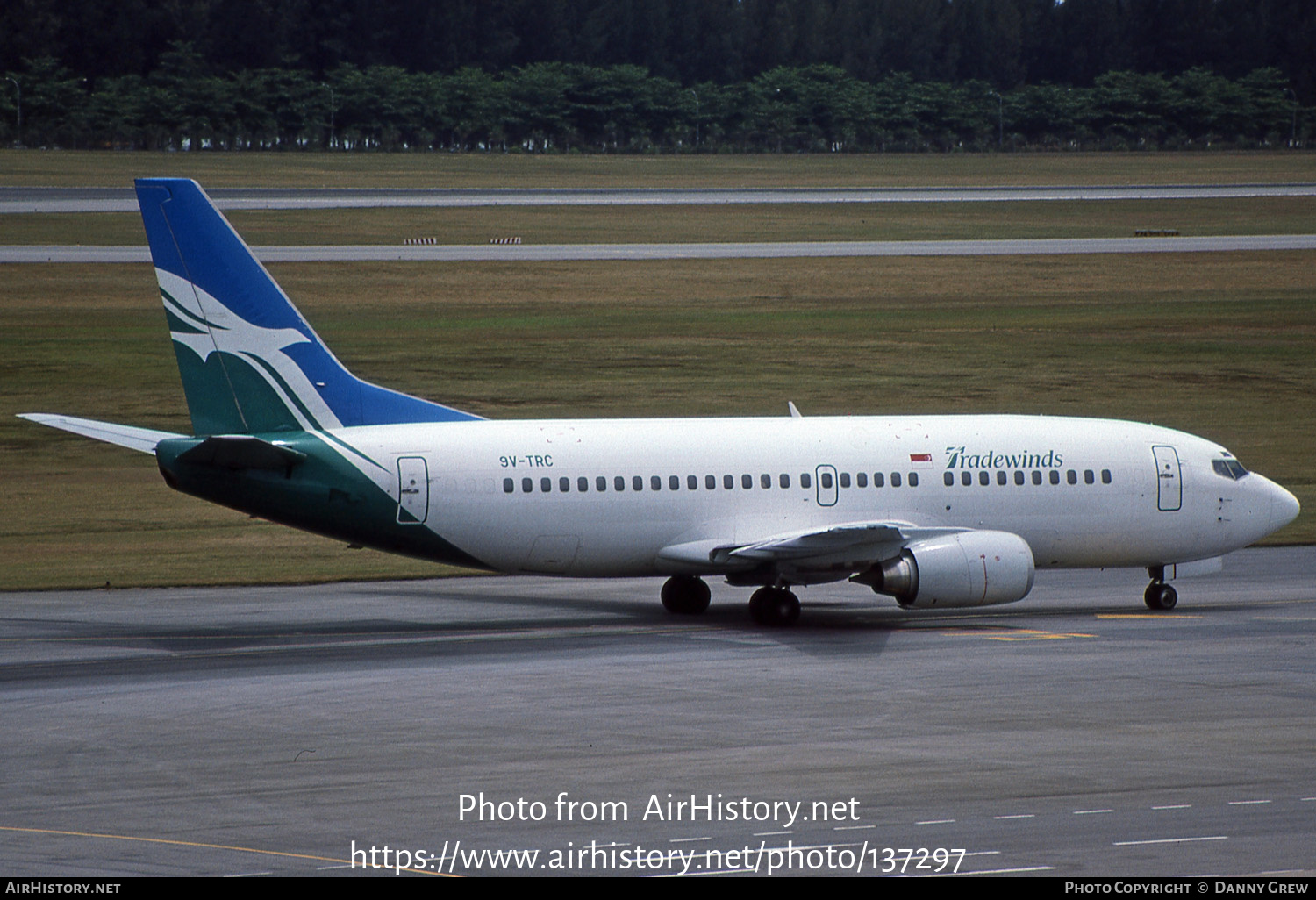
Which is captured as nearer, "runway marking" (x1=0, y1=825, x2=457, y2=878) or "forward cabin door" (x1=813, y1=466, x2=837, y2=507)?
"runway marking" (x1=0, y1=825, x2=457, y2=878)

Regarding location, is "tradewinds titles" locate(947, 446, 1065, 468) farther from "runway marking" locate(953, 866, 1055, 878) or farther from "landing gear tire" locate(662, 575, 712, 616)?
"runway marking" locate(953, 866, 1055, 878)

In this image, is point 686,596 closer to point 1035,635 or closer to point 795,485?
point 795,485

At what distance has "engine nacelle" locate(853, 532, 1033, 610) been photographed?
36844 mm

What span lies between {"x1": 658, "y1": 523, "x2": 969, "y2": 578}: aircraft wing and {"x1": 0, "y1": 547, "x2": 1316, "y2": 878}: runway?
143 centimetres

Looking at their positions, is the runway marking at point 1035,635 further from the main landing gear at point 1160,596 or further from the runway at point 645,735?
the main landing gear at point 1160,596

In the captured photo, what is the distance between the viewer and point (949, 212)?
439ft

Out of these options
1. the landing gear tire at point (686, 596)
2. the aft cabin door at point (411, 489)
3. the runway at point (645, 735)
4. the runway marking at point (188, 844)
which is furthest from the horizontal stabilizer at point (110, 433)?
the runway marking at point (188, 844)

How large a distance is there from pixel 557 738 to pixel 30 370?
55802mm

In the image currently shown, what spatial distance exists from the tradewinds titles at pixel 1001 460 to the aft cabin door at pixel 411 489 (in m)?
11.2

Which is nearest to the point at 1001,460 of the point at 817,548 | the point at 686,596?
the point at 817,548

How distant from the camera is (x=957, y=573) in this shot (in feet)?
121

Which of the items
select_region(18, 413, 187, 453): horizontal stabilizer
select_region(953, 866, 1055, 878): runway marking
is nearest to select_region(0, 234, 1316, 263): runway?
select_region(18, 413, 187, 453): horizontal stabilizer

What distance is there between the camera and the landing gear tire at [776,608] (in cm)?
3816
